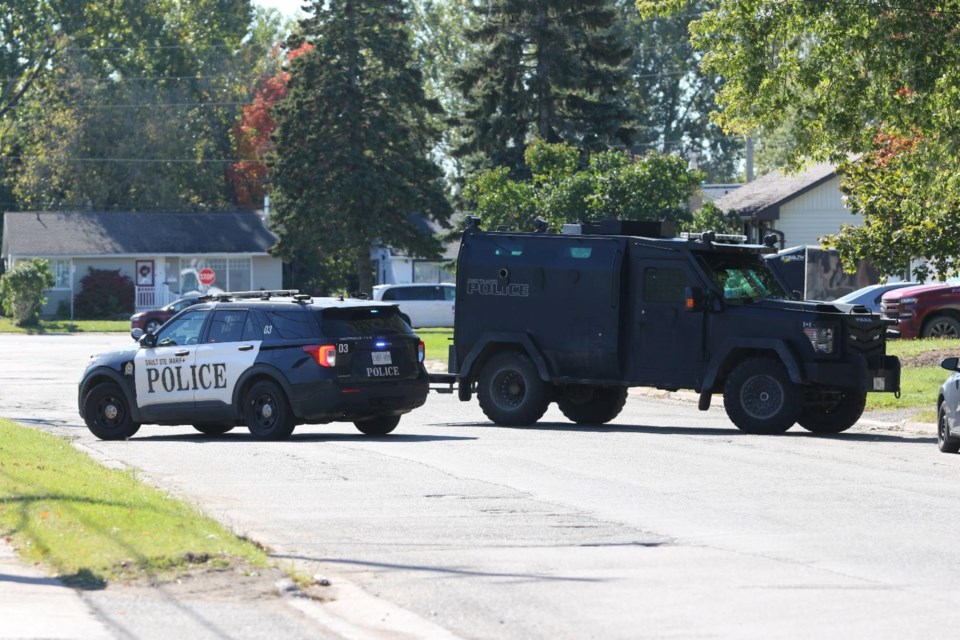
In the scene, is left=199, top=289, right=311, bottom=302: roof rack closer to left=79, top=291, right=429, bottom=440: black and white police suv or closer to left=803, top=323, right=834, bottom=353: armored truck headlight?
left=79, top=291, right=429, bottom=440: black and white police suv

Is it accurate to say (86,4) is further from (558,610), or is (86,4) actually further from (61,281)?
(558,610)

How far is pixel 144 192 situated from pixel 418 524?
76.2 m

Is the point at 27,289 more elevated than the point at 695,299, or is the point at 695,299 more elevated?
the point at 27,289

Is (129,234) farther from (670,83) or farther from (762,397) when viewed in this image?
(762,397)

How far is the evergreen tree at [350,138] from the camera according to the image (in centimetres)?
6038

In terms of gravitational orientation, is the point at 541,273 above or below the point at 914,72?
below

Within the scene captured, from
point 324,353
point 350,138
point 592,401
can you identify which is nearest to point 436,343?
point 350,138

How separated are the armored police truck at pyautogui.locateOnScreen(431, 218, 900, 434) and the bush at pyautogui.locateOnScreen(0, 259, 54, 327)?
47.7 metres

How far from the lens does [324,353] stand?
18906mm

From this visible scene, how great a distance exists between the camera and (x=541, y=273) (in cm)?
2136

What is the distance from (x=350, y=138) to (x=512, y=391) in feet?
132

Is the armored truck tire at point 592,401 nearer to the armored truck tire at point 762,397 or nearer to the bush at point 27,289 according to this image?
the armored truck tire at point 762,397

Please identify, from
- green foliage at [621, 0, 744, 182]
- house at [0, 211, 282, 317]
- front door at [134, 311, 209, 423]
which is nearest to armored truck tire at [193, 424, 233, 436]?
front door at [134, 311, 209, 423]

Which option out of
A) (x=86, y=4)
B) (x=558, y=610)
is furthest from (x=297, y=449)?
(x=86, y=4)
